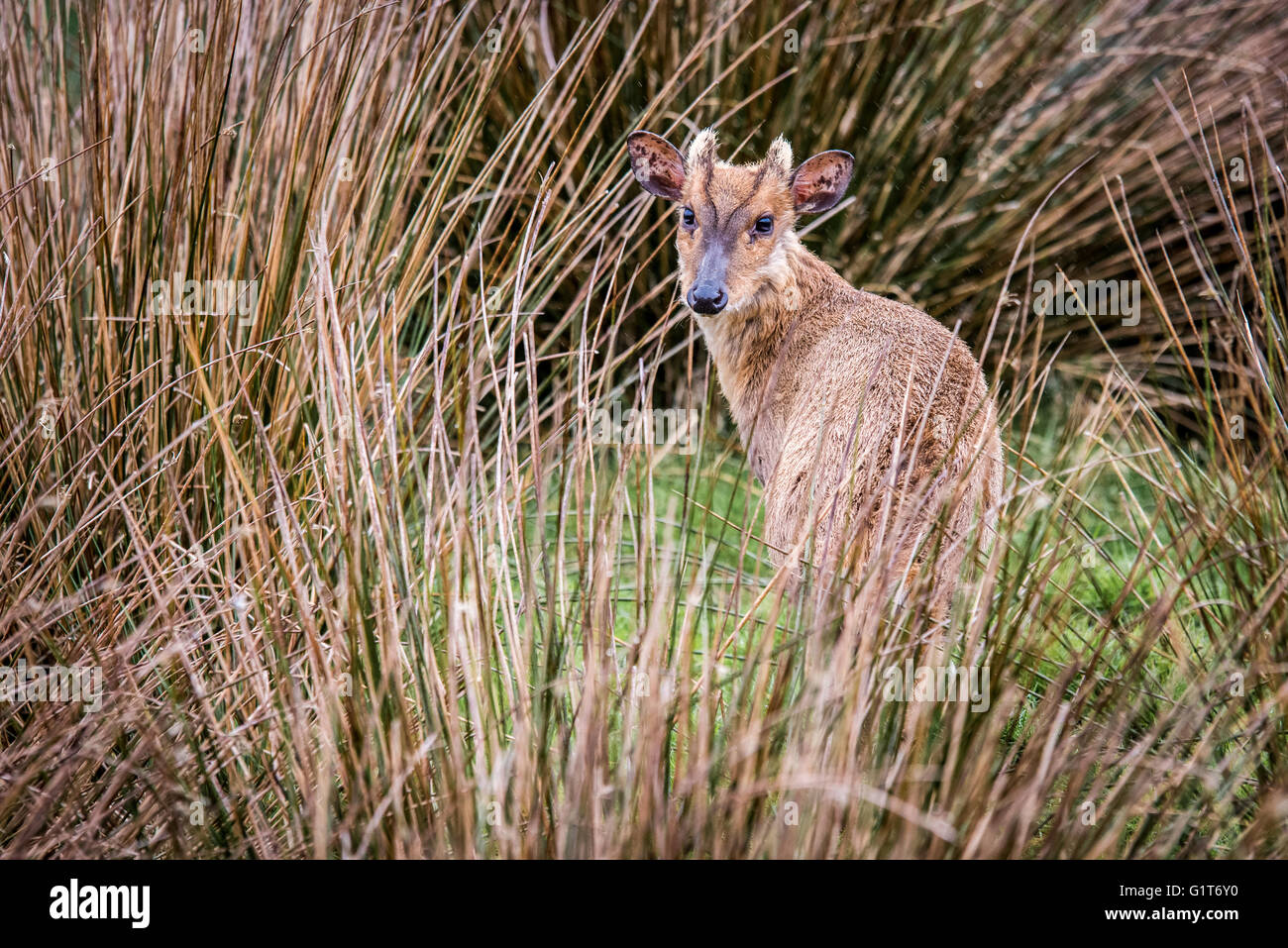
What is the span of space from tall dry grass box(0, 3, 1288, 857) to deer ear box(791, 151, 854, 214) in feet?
1.53

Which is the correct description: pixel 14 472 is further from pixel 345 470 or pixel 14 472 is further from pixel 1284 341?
pixel 1284 341

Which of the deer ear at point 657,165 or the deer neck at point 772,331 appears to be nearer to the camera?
the deer ear at point 657,165

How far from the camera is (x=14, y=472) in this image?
2.61 m

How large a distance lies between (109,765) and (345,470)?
673 millimetres

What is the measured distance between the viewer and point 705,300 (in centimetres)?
315

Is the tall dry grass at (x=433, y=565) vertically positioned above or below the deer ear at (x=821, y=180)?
below

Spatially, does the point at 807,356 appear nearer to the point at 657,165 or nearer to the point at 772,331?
the point at 772,331

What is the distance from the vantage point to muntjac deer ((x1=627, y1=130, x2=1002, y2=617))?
8.83 ft

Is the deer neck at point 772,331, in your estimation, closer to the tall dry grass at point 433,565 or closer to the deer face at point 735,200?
the deer face at point 735,200

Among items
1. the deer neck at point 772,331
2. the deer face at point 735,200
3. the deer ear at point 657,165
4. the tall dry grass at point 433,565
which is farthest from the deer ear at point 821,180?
the tall dry grass at point 433,565

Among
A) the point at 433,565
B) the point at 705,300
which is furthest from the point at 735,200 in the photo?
the point at 433,565

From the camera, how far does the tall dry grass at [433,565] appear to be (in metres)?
1.97

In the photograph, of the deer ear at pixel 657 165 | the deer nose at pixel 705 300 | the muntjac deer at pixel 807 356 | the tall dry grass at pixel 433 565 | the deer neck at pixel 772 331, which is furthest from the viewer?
the deer neck at pixel 772 331

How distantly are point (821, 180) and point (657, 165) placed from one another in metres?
0.42
